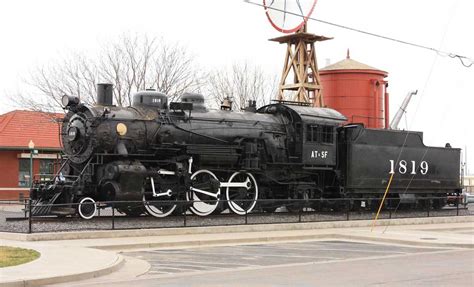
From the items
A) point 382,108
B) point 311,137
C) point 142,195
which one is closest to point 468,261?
point 142,195

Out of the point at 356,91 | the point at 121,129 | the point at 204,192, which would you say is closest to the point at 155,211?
the point at 204,192

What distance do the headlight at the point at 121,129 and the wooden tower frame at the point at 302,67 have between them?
70.6 feet

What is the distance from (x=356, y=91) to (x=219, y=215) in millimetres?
21368

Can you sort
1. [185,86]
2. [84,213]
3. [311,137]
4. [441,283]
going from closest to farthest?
[441,283] → [84,213] → [311,137] → [185,86]

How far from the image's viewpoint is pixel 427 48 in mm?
21969

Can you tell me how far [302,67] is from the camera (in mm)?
41812

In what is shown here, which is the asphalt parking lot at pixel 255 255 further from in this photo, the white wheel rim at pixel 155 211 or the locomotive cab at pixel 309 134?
the locomotive cab at pixel 309 134

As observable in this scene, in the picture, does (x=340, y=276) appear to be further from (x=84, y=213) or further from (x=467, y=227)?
(x=467, y=227)

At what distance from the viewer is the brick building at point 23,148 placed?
3906cm

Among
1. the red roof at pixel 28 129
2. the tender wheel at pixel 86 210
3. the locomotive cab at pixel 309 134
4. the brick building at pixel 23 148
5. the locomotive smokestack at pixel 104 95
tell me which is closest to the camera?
the tender wheel at pixel 86 210

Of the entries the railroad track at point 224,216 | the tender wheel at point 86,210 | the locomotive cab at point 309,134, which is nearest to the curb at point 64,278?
the railroad track at point 224,216

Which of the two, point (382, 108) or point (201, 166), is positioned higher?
point (382, 108)

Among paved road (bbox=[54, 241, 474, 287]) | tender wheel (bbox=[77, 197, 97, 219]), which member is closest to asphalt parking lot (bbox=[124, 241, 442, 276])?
paved road (bbox=[54, 241, 474, 287])

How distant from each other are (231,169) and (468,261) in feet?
36.3
